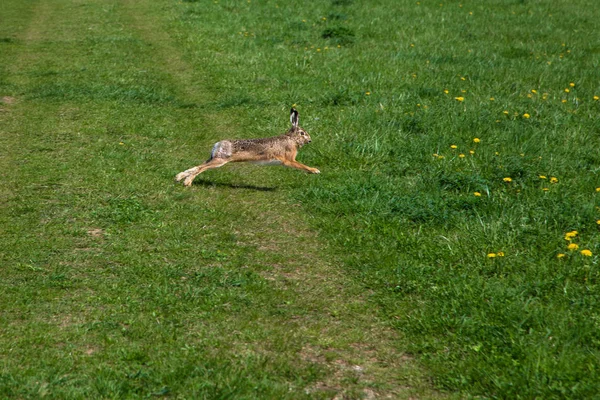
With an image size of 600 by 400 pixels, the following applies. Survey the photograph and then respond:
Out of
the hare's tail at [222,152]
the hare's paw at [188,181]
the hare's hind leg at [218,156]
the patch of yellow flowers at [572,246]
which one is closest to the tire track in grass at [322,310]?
the hare's paw at [188,181]

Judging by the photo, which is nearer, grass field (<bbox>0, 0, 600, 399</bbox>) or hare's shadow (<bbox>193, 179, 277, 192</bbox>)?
grass field (<bbox>0, 0, 600, 399</bbox>)

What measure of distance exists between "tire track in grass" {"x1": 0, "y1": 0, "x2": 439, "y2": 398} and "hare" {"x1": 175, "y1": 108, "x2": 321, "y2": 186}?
0.97 feet

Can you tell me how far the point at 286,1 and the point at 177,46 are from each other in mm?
5035

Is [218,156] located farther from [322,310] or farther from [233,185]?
[322,310]

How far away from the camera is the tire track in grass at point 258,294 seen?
18.0 feet

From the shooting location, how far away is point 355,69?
14914 mm

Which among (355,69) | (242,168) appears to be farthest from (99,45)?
(242,168)

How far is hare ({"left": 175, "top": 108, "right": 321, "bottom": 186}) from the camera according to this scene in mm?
9305

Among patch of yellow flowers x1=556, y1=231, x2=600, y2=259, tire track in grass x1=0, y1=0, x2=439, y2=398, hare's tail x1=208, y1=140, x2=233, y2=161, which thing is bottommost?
tire track in grass x1=0, y1=0, x2=439, y2=398

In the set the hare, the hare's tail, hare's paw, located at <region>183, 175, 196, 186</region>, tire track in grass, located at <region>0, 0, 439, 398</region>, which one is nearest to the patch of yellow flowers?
tire track in grass, located at <region>0, 0, 439, 398</region>

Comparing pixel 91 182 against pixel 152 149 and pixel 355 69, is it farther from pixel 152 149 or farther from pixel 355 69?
pixel 355 69

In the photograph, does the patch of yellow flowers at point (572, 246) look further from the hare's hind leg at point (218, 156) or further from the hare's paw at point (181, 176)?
the hare's paw at point (181, 176)

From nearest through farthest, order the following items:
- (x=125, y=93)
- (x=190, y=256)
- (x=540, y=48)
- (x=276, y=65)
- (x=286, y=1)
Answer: (x=190, y=256) < (x=125, y=93) < (x=276, y=65) < (x=540, y=48) < (x=286, y=1)

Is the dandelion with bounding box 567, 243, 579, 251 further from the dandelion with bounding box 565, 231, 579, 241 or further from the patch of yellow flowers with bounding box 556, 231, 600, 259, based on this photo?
the dandelion with bounding box 565, 231, 579, 241
